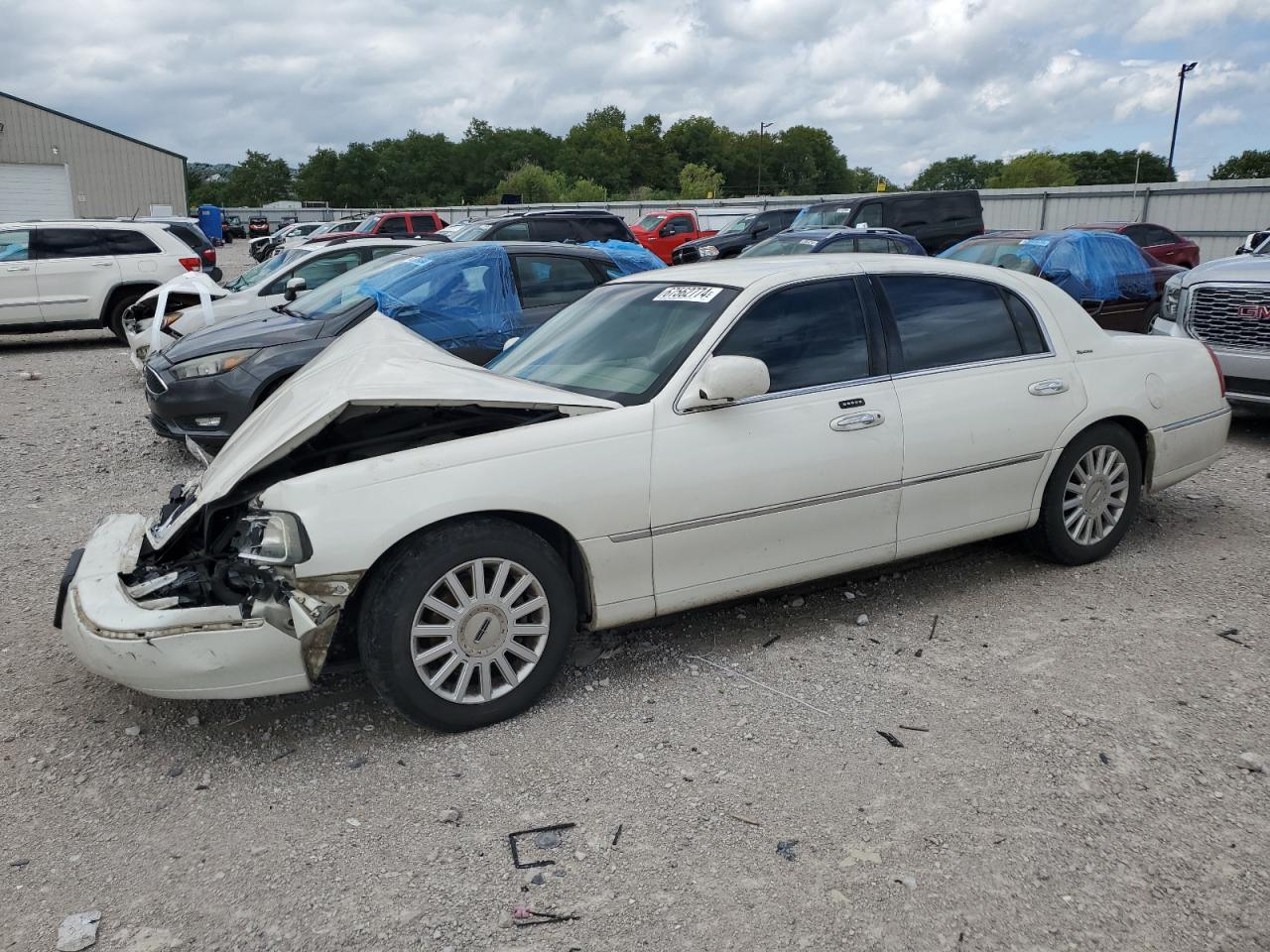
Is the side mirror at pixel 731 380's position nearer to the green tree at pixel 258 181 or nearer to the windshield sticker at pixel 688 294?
the windshield sticker at pixel 688 294

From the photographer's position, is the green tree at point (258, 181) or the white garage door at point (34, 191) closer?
the white garage door at point (34, 191)

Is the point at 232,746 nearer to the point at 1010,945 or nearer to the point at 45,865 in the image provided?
the point at 45,865

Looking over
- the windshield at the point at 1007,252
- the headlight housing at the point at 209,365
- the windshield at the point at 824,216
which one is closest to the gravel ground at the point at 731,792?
the headlight housing at the point at 209,365

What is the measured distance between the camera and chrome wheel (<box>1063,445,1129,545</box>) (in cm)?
495

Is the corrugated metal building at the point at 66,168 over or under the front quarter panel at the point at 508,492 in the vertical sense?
over

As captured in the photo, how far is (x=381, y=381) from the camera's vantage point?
3.66 metres

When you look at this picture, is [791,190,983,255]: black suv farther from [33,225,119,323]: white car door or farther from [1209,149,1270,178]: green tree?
[1209,149,1270,178]: green tree

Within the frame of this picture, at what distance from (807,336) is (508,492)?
1559 millimetres

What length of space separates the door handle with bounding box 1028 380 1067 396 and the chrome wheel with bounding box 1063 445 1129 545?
0.38 m

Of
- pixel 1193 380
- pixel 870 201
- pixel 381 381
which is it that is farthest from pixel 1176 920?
pixel 870 201

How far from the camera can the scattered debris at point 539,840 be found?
2.92m

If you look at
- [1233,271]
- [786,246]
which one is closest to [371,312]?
[1233,271]

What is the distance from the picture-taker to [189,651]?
326 cm

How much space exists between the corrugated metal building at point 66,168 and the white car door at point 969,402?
41.4m
